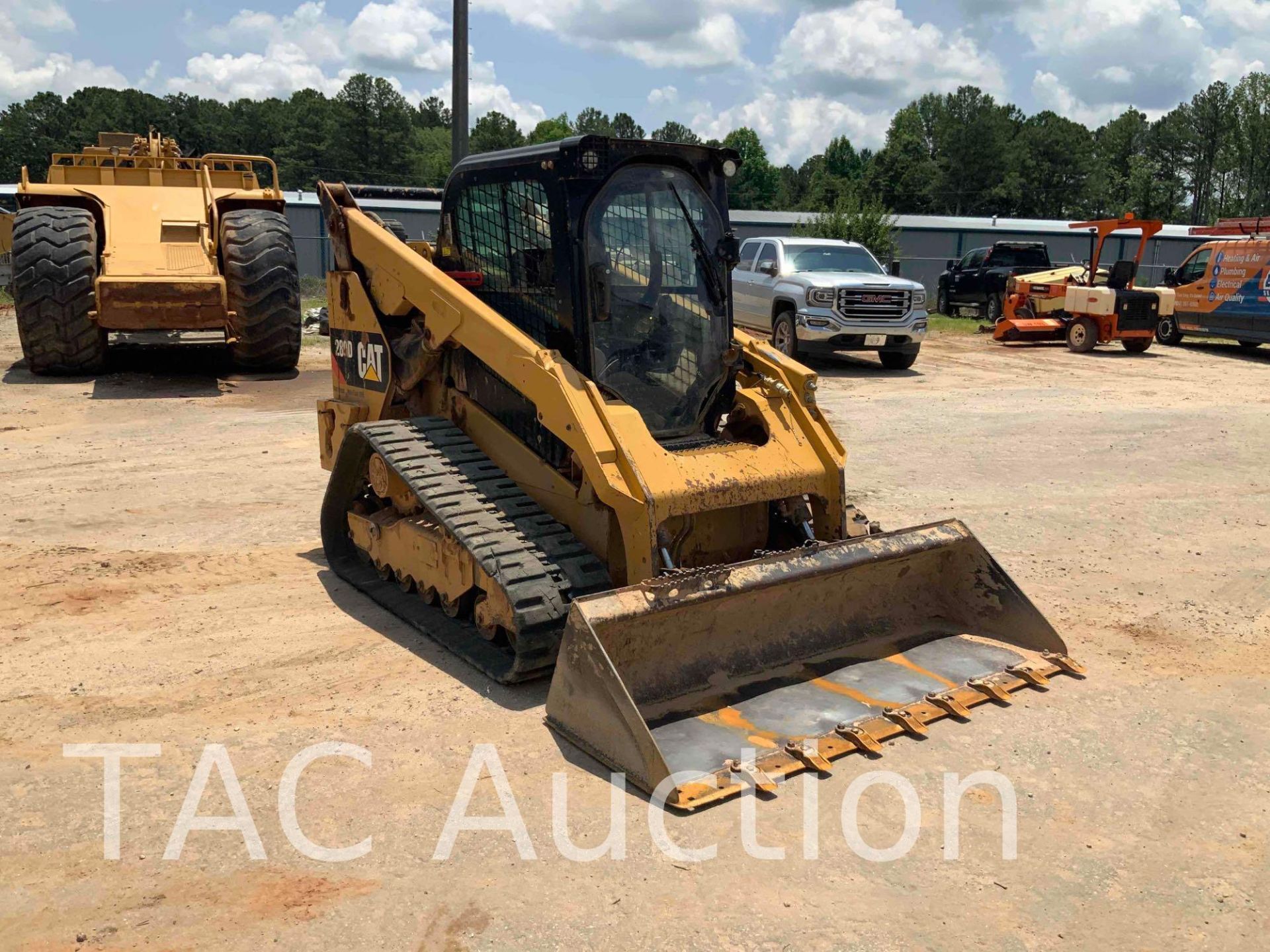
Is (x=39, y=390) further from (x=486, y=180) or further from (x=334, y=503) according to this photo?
(x=486, y=180)

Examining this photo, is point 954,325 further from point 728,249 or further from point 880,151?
point 880,151

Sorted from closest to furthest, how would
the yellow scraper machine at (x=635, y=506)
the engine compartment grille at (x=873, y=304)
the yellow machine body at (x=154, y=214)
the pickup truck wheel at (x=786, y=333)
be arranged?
the yellow scraper machine at (x=635, y=506) < the yellow machine body at (x=154, y=214) < the engine compartment grille at (x=873, y=304) < the pickup truck wheel at (x=786, y=333)

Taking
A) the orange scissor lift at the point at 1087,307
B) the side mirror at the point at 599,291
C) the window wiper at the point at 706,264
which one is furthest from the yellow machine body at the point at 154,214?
the orange scissor lift at the point at 1087,307

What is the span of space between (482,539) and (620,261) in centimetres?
157

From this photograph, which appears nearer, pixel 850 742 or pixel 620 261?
pixel 850 742

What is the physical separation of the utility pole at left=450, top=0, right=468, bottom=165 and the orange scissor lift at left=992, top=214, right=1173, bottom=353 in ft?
35.6

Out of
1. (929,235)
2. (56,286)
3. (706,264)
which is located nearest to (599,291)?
(706,264)

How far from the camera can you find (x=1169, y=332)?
2212cm

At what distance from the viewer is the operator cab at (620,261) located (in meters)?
5.37

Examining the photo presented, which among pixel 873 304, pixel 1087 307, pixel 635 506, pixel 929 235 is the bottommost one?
pixel 635 506

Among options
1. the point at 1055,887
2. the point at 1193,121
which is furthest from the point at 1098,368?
the point at 1193,121

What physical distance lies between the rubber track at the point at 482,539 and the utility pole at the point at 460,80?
37.9ft

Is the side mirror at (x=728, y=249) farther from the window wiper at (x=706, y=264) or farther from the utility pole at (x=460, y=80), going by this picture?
the utility pole at (x=460, y=80)

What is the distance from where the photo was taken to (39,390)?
492 inches
